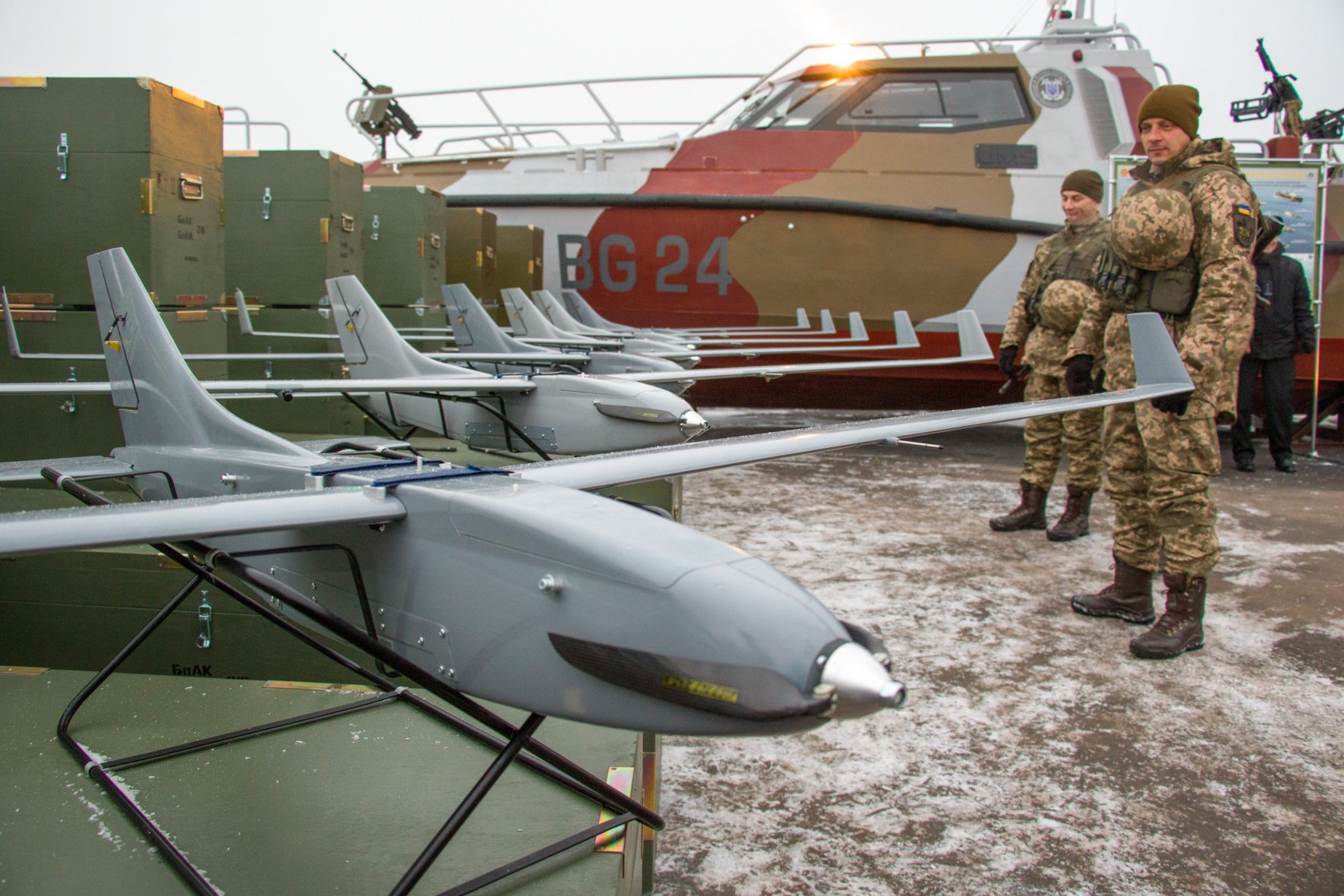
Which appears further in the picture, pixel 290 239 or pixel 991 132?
pixel 991 132

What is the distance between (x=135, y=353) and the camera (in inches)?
96.1

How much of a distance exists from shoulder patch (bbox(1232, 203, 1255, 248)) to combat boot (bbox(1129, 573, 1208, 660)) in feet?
4.07

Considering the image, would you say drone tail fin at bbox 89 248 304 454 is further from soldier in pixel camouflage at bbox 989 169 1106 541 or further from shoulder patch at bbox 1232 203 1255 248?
soldier in pixel camouflage at bbox 989 169 1106 541

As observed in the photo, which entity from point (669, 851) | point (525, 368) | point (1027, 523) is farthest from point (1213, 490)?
point (669, 851)

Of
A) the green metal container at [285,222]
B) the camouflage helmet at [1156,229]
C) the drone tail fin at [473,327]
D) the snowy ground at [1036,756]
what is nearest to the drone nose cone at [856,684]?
the snowy ground at [1036,756]

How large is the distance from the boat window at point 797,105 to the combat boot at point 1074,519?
4918mm

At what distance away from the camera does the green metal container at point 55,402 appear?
3.94m

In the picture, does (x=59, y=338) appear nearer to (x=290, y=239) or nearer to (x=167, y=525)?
(x=290, y=239)

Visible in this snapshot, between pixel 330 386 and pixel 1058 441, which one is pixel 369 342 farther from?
pixel 1058 441

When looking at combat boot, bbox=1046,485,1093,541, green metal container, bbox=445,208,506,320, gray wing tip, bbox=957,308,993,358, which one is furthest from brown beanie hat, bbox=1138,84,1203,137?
green metal container, bbox=445,208,506,320

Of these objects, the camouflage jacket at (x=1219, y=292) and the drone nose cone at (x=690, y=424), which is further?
the drone nose cone at (x=690, y=424)

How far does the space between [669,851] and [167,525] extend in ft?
4.67

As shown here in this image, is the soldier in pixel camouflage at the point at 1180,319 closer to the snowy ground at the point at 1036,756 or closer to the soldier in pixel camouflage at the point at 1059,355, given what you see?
the snowy ground at the point at 1036,756

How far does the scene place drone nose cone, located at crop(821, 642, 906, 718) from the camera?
1.11 m
